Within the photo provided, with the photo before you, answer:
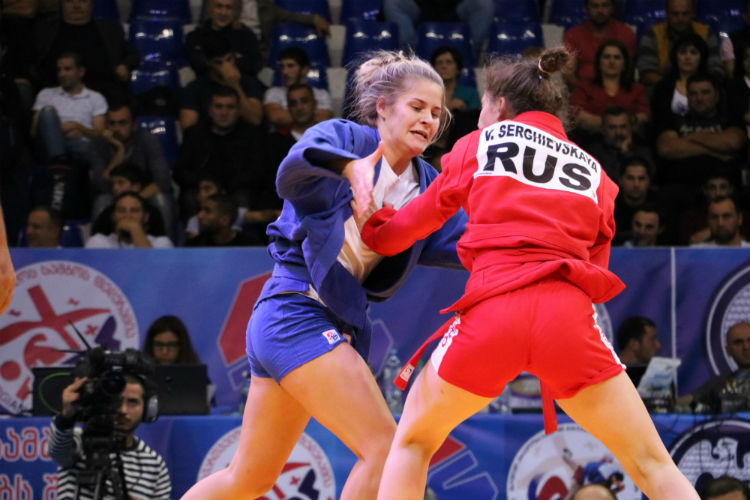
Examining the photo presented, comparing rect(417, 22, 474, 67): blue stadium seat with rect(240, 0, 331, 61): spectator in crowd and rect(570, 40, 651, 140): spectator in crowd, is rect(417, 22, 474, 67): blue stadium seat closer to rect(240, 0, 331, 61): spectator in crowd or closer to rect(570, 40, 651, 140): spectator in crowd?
rect(240, 0, 331, 61): spectator in crowd

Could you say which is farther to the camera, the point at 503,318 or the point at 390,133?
the point at 390,133

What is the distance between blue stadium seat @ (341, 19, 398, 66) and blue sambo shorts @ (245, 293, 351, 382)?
5.20 metres

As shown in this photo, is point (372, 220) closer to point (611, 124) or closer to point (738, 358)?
point (738, 358)

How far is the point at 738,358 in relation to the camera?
5344 mm

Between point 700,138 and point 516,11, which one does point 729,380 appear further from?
point 516,11

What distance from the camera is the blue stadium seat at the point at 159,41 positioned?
7.97 metres

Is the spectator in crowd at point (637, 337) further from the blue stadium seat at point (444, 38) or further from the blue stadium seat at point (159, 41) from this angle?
the blue stadium seat at point (159, 41)

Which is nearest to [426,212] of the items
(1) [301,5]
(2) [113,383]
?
(2) [113,383]

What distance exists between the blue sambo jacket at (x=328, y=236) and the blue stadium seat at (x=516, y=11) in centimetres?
564

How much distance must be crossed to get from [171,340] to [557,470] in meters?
2.11

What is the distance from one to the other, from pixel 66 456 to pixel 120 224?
2008 millimetres

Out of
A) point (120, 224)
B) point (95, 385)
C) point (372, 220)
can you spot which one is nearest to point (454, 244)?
point (372, 220)

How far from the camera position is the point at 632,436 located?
253cm

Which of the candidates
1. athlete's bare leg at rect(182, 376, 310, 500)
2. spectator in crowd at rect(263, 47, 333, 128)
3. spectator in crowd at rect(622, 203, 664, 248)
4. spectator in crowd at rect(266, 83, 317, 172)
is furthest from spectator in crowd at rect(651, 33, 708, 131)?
athlete's bare leg at rect(182, 376, 310, 500)
